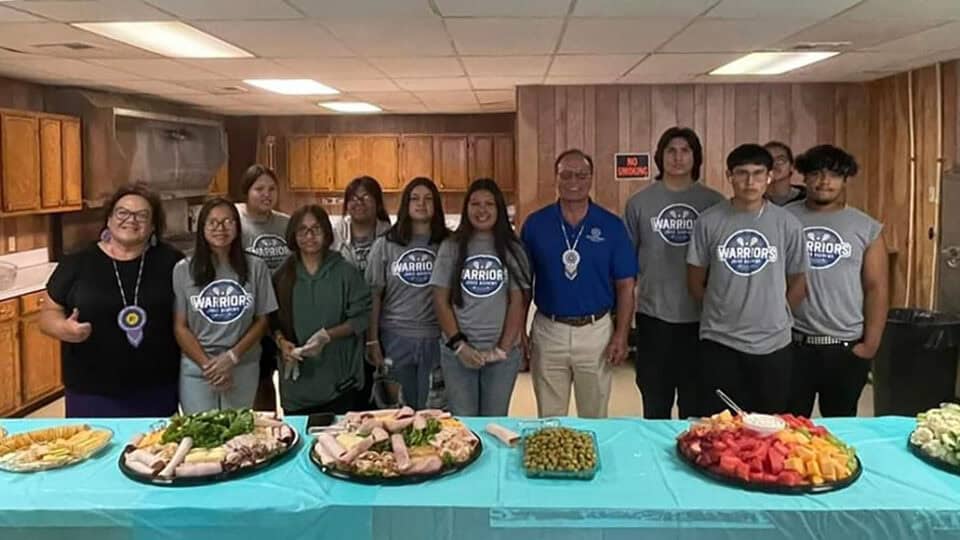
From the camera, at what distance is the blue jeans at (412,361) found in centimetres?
322

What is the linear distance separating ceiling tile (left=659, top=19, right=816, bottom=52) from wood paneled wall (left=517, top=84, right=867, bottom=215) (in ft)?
5.47

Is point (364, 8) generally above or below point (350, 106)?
below

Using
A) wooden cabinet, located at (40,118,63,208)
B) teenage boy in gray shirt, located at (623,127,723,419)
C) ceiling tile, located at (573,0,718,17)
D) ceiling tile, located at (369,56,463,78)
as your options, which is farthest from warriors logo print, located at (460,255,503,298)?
wooden cabinet, located at (40,118,63,208)

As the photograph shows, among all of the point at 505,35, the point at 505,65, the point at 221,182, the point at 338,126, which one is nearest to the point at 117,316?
the point at 505,35

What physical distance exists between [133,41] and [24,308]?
220cm

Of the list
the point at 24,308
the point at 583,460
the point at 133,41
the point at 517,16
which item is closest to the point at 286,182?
the point at 24,308

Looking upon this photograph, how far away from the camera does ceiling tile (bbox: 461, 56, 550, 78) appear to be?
4391mm

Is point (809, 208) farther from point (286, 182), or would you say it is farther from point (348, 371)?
point (286, 182)

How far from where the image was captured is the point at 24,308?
193 inches

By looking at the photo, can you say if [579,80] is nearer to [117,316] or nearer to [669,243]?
[669,243]

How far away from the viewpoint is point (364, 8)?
3029mm

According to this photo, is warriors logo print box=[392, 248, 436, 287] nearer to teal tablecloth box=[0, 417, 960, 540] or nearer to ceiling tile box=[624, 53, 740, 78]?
teal tablecloth box=[0, 417, 960, 540]

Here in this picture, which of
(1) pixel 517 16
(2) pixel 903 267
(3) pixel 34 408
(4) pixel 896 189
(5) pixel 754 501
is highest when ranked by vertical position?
(1) pixel 517 16

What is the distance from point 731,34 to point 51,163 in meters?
4.56
